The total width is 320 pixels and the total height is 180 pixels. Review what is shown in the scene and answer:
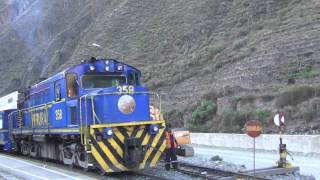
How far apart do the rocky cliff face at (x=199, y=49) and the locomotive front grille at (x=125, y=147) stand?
17.8 metres

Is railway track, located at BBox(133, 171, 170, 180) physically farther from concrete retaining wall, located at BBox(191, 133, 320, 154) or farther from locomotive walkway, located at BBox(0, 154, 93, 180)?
concrete retaining wall, located at BBox(191, 133, 320, 154)

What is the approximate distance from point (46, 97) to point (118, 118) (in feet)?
17.1

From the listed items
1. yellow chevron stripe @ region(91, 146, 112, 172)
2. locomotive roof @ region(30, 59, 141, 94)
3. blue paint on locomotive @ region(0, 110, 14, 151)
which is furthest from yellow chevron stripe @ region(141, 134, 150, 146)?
blue paint on locomotive @ region(0, 110, 14, 151)

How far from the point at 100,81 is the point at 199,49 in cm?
3729

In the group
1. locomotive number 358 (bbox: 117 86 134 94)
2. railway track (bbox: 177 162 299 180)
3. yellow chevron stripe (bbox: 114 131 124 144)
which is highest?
locomotive number 358 (bbox: 117 86 134 94)

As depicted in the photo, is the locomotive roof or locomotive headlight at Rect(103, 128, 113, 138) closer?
locomotive headlight at Rect(103, 128, 113, 138)

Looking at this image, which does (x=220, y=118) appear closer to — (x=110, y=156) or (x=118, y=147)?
(x=118, y=147)

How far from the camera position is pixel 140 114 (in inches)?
632

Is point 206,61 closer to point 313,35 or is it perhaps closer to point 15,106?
point 313,35

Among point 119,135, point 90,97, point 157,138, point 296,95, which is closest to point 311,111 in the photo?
point 296,95

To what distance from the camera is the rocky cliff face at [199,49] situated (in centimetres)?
3900

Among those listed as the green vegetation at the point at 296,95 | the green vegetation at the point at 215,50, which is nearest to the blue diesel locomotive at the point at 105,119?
the green vegetation at the point at 296,95

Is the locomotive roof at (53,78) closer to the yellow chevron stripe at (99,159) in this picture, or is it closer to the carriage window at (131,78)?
the carriage window at (131,78)

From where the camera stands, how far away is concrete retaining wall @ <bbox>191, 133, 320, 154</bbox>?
77.4 ft
